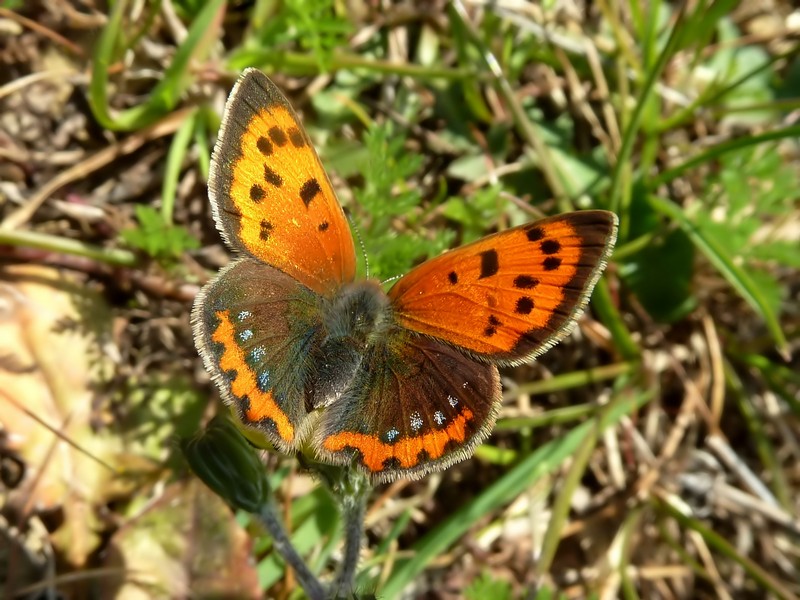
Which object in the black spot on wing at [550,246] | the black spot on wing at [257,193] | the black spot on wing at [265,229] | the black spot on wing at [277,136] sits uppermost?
the black spot on wing at [277,136]

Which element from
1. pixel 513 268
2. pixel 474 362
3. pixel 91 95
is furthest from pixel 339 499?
pixel 91 95

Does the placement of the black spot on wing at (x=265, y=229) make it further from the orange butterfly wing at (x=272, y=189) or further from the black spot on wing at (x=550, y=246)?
the black spot on wing at (x=550, y=246)

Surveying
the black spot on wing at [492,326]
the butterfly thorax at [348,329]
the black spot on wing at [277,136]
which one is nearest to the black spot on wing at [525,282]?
the black spot on wing at [492,326]

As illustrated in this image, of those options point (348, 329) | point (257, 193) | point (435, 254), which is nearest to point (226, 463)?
point (348, 329)

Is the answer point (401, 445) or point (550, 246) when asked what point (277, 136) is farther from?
point (401, 445)

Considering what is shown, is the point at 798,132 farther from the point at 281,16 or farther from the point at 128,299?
the point at 128,299

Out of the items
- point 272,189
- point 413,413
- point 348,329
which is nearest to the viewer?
point 413,413

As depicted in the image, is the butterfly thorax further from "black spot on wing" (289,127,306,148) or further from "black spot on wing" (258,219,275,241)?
"black spot on wing" (289,127,306,148)
